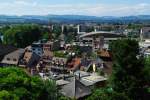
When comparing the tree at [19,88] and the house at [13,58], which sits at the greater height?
the tree at [19,88]

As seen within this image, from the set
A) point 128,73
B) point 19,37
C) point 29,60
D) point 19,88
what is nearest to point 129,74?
point 128,73

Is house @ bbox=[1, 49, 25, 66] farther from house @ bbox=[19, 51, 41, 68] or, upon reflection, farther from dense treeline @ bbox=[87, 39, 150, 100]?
dense treeline @ bbox=[87, 39, 150, 100]

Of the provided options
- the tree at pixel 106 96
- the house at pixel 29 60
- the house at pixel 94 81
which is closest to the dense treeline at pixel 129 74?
the tree at pixel 106 96

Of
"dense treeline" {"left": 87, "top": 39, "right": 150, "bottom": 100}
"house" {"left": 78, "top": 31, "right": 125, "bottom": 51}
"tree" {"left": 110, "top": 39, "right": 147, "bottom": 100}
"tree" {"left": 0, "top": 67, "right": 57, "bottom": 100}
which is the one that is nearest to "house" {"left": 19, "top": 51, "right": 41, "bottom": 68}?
"house" {"left": 78, "top": 31, "right": 125, "bottom": 51}

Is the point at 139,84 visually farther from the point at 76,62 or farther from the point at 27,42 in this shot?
the point at 27,42

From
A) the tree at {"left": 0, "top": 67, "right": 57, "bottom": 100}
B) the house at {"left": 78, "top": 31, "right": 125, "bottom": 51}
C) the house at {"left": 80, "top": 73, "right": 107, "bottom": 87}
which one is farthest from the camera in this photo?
the house at {"left": 78, "top": 31, "right": 125, "bottom": 51}

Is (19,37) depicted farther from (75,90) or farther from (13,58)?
(75,90)

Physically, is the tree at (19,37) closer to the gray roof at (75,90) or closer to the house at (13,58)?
the house at (13,58)
